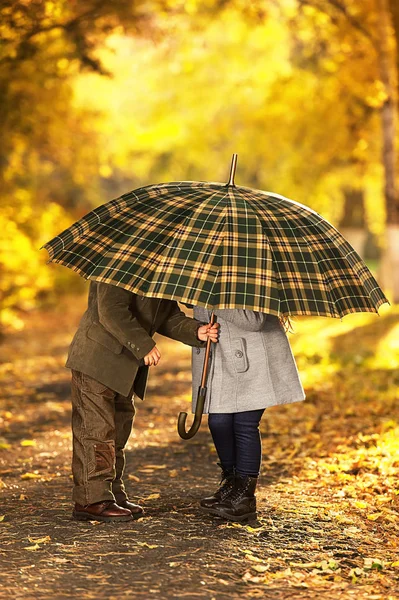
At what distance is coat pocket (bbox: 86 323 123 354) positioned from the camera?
5.17 meters

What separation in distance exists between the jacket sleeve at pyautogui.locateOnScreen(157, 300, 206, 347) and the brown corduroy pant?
48 cm

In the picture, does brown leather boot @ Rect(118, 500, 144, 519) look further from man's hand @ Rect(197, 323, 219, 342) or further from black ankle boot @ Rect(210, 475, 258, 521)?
man's hand @ Rect(197, 323, 219, 342)

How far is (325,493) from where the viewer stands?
607 cm

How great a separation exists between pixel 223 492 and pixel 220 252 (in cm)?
157

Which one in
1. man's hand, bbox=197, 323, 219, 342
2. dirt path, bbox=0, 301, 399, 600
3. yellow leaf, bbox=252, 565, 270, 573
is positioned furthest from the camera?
man's hand, bbox=197, 323, 219, 342

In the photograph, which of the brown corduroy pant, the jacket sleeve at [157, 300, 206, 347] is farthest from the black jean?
the brown corduroy pant

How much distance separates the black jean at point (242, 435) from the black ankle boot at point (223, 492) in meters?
0.12

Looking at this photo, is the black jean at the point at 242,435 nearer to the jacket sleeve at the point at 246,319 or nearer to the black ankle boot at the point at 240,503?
the black ankle boot at the point at 240,503

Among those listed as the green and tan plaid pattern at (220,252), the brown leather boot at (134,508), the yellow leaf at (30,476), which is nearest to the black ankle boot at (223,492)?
the brown leather boot at (134,508)

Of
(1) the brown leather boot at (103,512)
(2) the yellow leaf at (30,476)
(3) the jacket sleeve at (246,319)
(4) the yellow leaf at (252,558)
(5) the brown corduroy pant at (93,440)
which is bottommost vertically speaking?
(4) the yellow leaf at (252,558)

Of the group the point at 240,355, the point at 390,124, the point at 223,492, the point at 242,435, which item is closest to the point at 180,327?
the point at 240,355

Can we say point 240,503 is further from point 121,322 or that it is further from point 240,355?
point 121,322

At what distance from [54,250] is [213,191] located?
3.00ft

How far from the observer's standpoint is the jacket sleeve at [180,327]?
17.2ft
